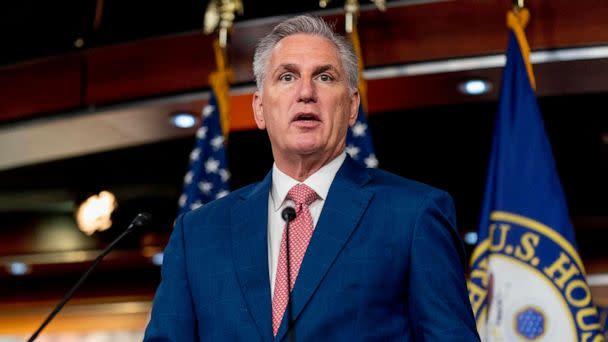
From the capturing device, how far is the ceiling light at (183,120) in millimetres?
4898

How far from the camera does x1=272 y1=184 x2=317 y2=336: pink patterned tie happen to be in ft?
4.72

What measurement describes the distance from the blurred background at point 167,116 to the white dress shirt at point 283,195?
2.63m

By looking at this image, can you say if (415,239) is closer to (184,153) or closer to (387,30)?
(387,30)

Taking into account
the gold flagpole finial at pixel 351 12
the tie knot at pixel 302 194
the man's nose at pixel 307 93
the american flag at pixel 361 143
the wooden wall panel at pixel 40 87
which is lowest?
the tie knot at pixel 302 194

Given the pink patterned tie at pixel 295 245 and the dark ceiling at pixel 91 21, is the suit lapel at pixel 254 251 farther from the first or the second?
the dark ceiling at pixel 91 21

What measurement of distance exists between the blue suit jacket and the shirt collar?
Answer: 0.08ft

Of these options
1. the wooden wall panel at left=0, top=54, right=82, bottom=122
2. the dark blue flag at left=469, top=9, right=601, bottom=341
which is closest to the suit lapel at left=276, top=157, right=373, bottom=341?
the dark blue flag at left=469, top=9, right=601, bottom=341

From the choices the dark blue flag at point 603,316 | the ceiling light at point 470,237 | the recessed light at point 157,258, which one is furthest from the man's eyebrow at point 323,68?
the recessed light at point 157,258

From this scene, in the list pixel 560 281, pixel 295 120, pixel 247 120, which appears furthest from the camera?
pixel 247 120

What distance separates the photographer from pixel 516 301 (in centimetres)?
331

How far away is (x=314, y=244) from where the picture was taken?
1.45 metres

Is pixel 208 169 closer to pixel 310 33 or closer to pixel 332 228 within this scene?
pixel 310 33

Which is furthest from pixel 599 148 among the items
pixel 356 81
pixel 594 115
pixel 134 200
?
pixel 356 81

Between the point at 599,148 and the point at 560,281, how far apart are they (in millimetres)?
2227
